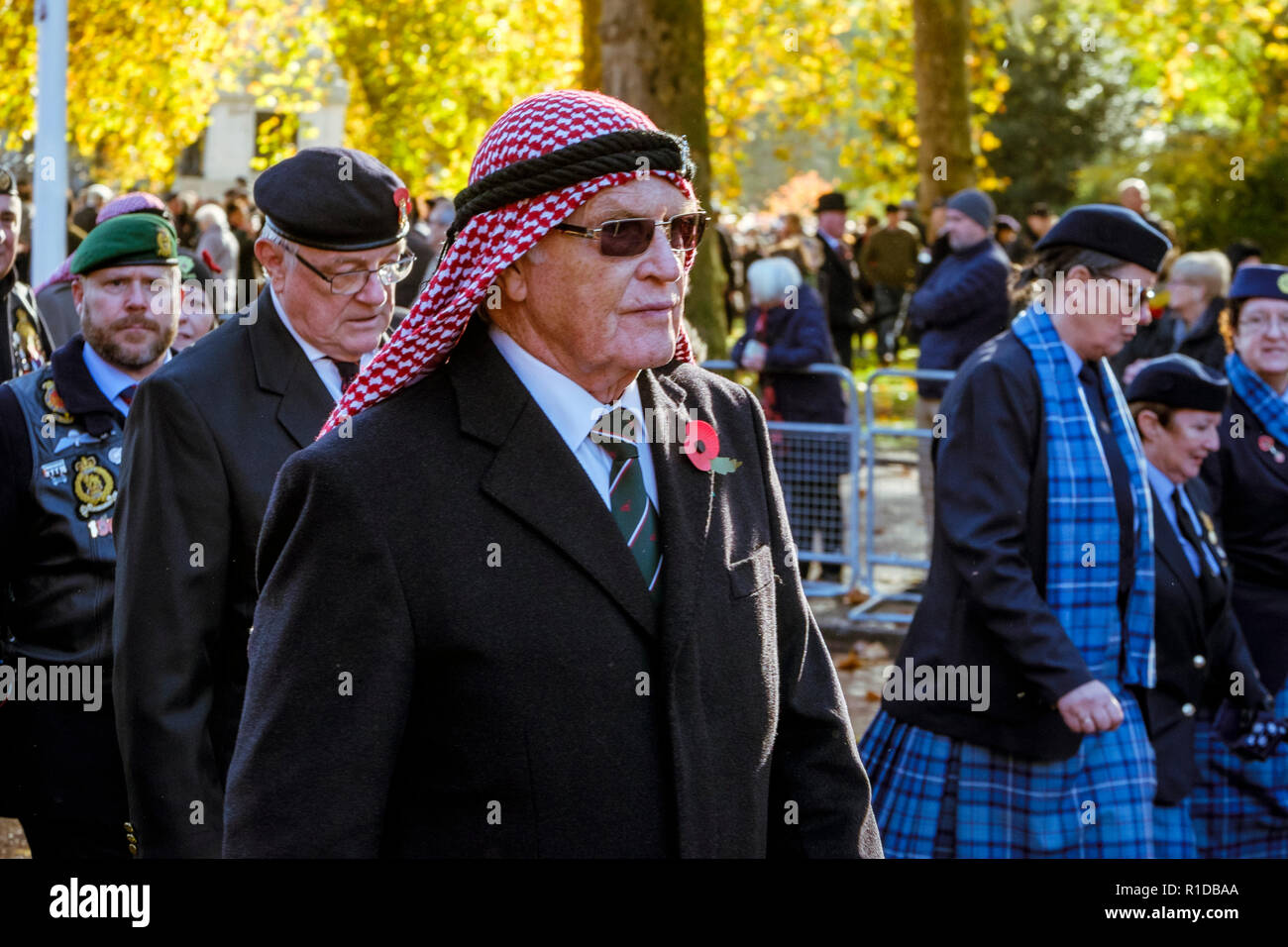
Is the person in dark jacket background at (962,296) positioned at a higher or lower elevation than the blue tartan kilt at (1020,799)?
higher

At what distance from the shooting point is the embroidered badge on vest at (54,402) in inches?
174

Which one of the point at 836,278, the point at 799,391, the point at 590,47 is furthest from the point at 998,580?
the point at 836,278

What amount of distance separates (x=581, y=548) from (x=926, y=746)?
2666 mm

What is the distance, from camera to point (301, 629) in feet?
8.03

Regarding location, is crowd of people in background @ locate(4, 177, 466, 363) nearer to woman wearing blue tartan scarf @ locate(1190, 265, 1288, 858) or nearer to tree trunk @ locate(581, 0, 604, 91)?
tree trunk @ locate(581, 0, 604, 91)

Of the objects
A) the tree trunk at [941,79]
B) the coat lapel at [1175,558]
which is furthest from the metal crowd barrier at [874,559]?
the tree trunk at [941,79]

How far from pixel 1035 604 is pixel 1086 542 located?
284 mm

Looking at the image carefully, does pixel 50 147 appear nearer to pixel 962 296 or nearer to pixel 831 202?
pixel 962 296

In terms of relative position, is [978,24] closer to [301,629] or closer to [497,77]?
[497,77]

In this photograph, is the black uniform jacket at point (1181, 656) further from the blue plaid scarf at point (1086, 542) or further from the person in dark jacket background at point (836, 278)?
the person in dark jacket background at point (836, 278)

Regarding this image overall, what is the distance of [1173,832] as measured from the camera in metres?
5.09

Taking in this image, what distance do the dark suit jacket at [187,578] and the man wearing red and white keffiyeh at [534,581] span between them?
1047mm

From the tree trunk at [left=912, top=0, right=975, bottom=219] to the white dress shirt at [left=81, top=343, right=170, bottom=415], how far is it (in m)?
17.6

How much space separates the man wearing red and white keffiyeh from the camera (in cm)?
244
